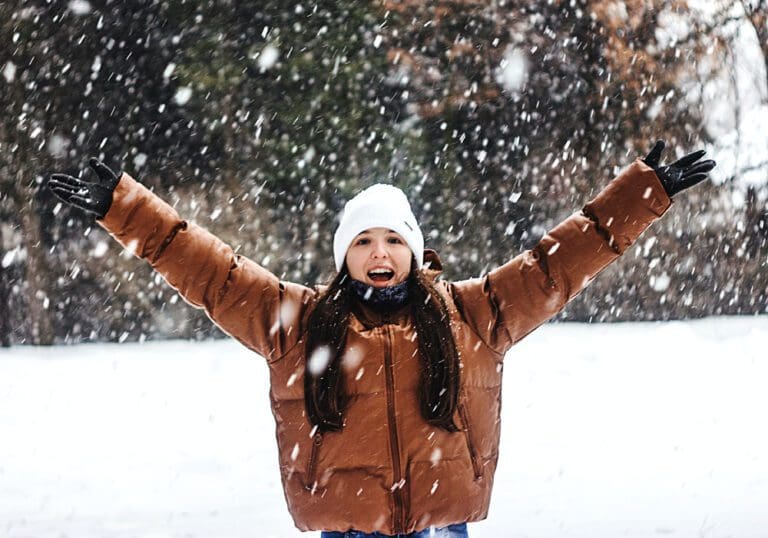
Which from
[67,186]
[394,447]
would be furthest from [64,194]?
[394,447]

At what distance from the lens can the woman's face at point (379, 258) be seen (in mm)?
2213

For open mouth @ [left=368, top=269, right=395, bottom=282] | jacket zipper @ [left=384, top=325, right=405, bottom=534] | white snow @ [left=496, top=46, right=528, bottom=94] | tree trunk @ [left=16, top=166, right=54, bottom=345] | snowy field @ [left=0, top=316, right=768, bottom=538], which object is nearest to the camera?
jacket zipper @ [left=384, top=325, right=405, bottom=534]

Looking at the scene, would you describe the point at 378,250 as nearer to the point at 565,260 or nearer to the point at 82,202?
the point at 565,260

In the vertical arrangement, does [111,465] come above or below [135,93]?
below

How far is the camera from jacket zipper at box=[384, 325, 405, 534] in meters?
2.09

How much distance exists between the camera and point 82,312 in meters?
7.70

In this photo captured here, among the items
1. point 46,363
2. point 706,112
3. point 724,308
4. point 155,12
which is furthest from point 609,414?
point 155,12

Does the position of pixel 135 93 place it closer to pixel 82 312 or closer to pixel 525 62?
pixel 82 312

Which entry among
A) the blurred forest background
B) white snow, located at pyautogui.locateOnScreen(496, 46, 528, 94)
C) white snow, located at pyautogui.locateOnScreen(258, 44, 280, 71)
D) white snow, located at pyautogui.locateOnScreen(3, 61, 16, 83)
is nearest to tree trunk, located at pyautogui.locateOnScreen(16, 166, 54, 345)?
the blurred forest background

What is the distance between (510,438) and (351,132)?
3367 millimetres

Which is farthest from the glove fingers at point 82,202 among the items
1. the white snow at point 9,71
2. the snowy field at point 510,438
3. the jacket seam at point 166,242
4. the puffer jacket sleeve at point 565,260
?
the white snow at point 9,71

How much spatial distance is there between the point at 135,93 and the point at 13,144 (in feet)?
3.61

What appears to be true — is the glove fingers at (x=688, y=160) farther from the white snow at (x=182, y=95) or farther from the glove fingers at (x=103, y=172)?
the white snow at (x=182, y=95)

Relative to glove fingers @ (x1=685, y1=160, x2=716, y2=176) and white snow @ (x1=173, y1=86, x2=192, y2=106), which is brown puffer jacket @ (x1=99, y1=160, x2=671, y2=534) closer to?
glove fingers @ (x1=685, y1=160, x2=716, y2=176)
